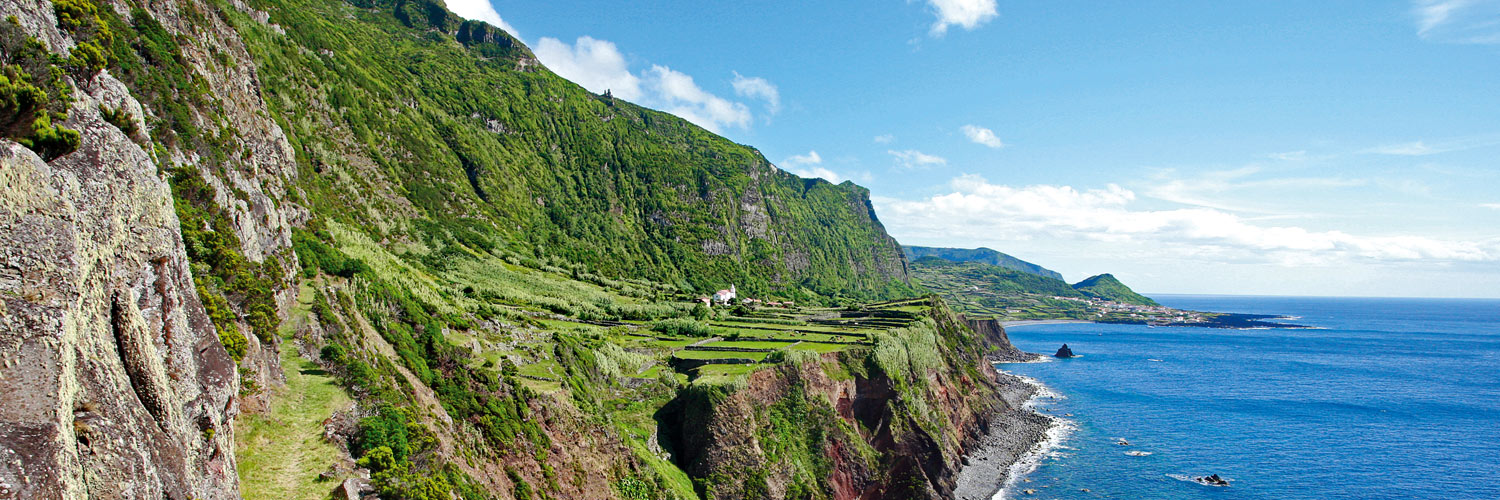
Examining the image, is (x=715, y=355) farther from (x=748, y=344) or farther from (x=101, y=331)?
(x=101, y=331)

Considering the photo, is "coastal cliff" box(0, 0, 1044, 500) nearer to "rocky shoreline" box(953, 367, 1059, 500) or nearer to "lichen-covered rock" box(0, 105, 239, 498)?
"lichen-covered rock" box(0, 105, 239, 498)

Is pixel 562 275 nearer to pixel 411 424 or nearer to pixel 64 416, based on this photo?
pixel 411 424

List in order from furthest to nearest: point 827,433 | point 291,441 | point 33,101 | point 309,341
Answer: point 827,433 → point 309,341 → point 291,441 → point 33,101

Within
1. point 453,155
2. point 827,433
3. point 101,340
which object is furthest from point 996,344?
point 101,340

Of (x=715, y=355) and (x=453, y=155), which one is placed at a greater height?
(x=453, y=155)

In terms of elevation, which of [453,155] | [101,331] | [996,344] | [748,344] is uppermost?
[453,155]

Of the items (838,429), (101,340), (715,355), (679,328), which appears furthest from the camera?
(679,328)
